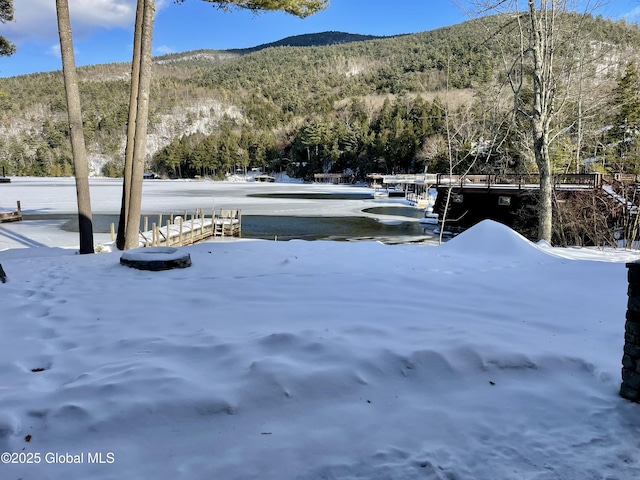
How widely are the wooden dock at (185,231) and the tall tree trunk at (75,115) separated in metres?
3.95

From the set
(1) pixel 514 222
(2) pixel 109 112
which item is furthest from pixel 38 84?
(1) pixel 514 222

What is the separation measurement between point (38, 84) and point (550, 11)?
162 m

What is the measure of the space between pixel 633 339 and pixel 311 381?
6.17 feet

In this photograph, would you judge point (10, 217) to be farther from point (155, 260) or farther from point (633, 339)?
point (633, 339)

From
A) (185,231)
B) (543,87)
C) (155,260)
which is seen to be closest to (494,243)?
(155,260)

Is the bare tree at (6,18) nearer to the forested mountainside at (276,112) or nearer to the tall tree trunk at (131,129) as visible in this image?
the tall tree trunk at (131,129)

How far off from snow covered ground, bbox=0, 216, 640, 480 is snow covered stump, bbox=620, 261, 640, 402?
0.10 meters

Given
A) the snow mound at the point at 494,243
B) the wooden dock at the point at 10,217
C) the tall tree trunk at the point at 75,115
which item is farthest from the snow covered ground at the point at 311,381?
the wooden dock at the point at 10,217

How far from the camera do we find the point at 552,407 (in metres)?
2.45

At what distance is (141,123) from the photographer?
8922 mm

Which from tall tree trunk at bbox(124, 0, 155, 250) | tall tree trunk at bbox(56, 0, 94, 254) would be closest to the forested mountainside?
tall tree trunk at bbox(124, 0, 155, 250)

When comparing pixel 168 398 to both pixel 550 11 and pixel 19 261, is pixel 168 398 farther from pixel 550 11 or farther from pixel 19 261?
pixel 550 11

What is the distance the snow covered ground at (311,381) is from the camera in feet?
6.33

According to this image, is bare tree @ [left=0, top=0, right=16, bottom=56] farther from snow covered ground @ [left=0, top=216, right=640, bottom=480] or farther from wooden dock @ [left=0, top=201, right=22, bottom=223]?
snow covered ground @ [left=0, top=216, right=640, bottom=480]
